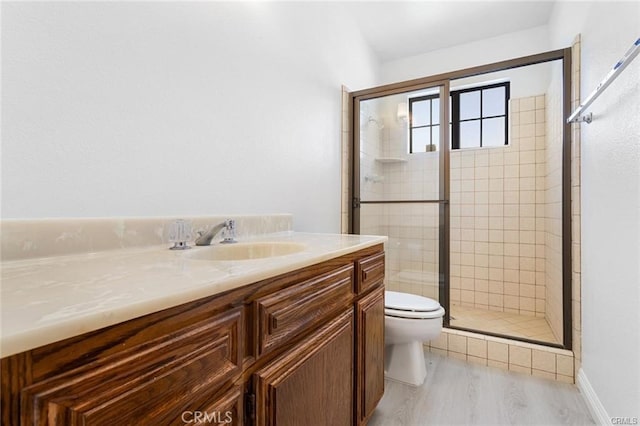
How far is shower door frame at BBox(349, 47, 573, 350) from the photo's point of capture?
5.96 ft

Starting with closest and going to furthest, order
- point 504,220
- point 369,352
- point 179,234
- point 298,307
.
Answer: point 298,307, point 179,234, point 369,352, point 504,220

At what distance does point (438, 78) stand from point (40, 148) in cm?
231

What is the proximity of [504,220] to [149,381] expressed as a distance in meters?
3.09

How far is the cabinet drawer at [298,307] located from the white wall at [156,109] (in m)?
0.63

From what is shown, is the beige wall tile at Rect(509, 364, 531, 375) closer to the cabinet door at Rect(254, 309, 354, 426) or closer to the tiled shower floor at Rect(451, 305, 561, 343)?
the tiled shower floor at Rect(451, 305, 561, 343)

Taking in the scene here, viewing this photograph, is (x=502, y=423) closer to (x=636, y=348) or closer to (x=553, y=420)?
(x=553, y=420)

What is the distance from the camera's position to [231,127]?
4.50 feet

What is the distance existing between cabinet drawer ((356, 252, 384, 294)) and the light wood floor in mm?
682

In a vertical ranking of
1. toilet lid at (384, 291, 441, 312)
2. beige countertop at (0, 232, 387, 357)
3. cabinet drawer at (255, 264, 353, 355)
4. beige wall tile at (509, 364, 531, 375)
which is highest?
beige countertop at (0, 232, 387, 357)

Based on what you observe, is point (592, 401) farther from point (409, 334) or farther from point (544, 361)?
point (409, 334)

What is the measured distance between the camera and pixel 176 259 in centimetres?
82

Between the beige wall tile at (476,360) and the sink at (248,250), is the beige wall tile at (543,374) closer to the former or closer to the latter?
the beige wall tile at (476,360)

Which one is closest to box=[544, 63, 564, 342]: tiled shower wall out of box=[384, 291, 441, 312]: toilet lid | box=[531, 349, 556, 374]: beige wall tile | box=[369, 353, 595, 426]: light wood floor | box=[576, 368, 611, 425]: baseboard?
box=[531, 349, 556, 374]: beige wall tile

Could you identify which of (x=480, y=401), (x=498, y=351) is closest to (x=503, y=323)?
(x=498, y=351)
